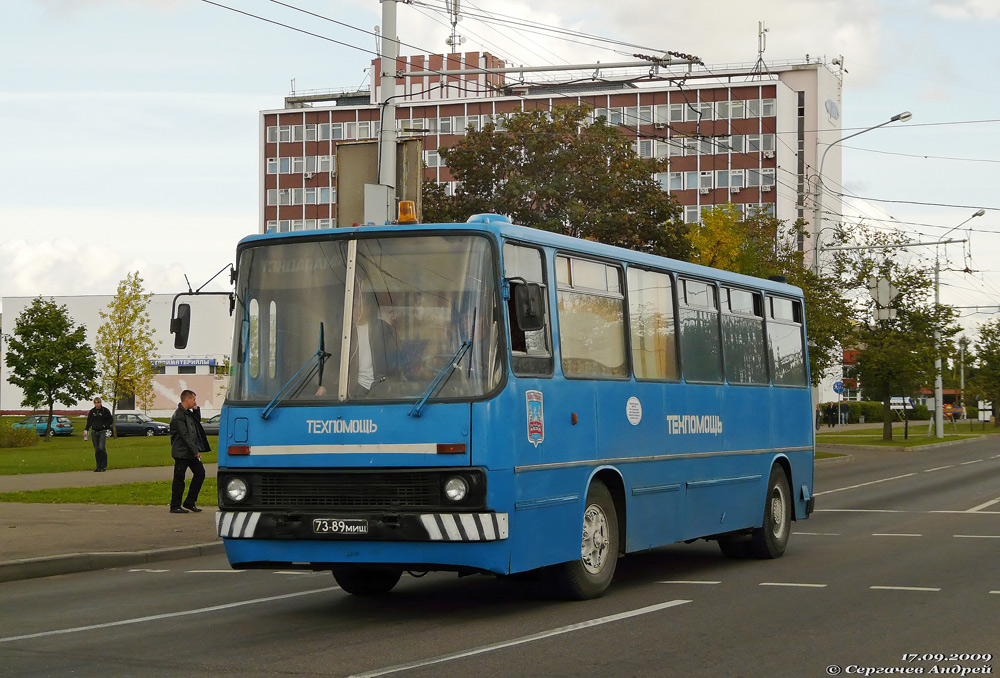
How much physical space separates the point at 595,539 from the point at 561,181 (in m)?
22.9

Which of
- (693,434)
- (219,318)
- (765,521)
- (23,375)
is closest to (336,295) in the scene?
(693,434)

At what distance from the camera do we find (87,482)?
29.0 m

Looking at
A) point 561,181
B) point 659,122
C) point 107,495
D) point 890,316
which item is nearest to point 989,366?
point 659,122

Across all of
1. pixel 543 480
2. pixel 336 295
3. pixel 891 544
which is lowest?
pixel 891 544

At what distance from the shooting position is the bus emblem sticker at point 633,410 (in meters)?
11.8

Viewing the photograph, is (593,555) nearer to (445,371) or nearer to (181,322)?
(445,371)

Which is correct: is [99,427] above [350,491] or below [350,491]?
above

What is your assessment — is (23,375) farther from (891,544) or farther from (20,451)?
(891,544)

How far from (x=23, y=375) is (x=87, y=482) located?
3702 centimetres

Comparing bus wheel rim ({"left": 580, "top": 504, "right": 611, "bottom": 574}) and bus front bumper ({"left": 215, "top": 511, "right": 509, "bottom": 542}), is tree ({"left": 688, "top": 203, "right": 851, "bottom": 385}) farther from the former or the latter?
bus front bumper ({"left": 215, "top": 511, "right": 509, "bottom": 542})

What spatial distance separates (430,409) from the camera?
9766 mm

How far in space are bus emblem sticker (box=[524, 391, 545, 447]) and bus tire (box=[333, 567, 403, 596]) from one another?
7.17ft

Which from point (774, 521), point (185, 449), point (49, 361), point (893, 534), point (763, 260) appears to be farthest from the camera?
point (49, 361)

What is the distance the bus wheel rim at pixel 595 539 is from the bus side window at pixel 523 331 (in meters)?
1.36
